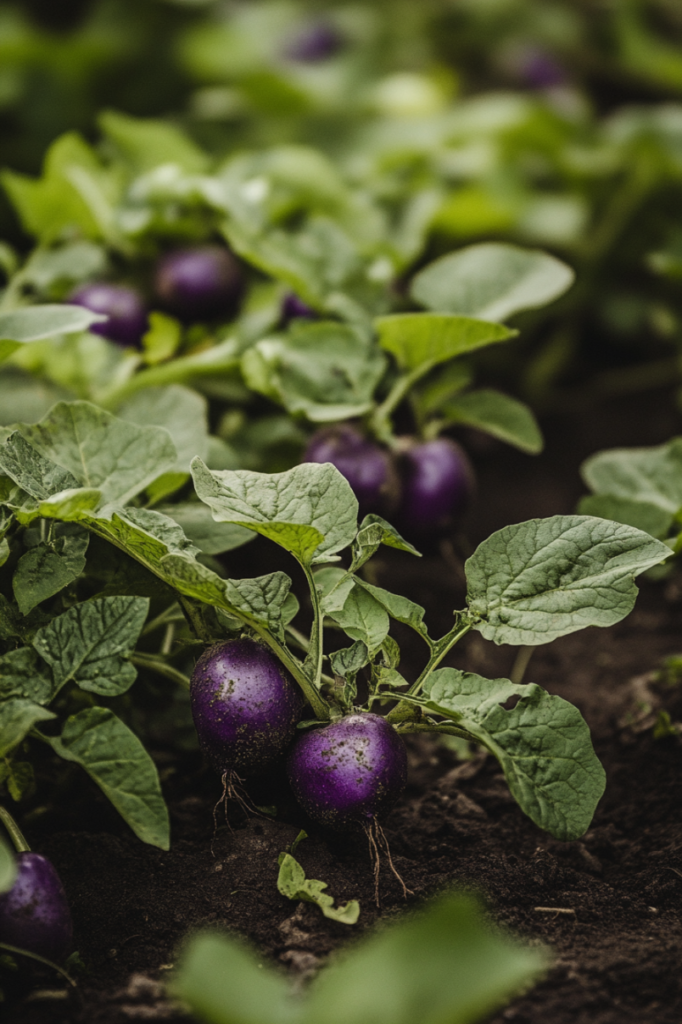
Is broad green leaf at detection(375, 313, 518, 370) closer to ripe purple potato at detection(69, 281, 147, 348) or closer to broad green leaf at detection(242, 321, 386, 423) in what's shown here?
broad green leaf at detection(242, 321, 386, 423)

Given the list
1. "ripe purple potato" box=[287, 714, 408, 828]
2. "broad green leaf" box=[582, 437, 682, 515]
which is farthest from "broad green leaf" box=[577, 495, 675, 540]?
"ripe purple potato" box=[287, 714, 408, 828]

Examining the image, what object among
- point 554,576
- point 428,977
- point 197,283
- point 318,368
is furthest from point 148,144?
point 428,977

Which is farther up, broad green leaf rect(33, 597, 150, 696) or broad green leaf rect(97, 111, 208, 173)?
broad green leaf rect(97, 111, 208, 173)

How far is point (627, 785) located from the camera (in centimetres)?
88

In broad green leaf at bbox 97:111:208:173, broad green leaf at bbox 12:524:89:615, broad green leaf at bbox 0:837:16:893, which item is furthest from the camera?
broad green leaf at bbox 97:111:208:173

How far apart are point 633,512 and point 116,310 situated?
760 mm

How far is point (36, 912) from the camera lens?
633mm

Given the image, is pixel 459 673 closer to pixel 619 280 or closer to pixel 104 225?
pixel 104 225

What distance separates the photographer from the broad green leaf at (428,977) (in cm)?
41

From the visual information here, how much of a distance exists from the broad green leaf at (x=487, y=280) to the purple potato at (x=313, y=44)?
1215 mm

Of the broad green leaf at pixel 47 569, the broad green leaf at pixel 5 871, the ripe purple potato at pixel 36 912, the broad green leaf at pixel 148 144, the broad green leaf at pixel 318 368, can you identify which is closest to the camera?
the broad green leaf at pixel 5 871

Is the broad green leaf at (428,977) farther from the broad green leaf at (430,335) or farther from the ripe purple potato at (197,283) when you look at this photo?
the ripe purple potato at (197,283)

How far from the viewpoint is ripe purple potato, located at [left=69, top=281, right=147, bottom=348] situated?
1.21 meters

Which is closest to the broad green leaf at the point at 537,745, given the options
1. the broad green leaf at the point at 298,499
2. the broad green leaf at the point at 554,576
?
the broad green leaf at the point at 554,576
